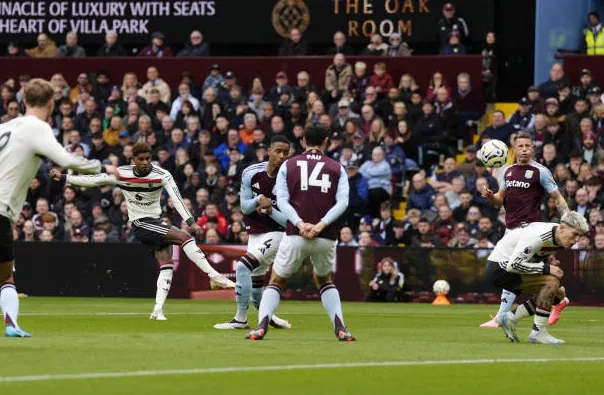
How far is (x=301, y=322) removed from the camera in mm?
18547

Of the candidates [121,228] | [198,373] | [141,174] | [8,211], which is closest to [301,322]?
[141,174]

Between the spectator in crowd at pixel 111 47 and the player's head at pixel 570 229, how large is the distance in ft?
69.4

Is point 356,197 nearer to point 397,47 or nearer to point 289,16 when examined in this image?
point 397,47

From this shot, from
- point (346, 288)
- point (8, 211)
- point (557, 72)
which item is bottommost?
point (346, 288)

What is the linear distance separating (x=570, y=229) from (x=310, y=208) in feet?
8.80

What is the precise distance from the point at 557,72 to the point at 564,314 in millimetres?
8022

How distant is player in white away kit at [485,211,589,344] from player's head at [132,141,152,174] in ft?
18.5

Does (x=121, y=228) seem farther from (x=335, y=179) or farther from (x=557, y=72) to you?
(x=335, y=179)

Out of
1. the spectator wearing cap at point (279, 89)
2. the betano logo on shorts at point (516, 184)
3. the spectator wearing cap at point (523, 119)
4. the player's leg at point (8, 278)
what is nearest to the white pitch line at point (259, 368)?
the player's leg at point (8, 278)

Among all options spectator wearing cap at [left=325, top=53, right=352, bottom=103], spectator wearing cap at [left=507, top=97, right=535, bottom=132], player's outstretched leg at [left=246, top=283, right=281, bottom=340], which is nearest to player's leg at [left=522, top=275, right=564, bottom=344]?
player's outstretched leg at [left=246, top=283, right=281, bottom=340]

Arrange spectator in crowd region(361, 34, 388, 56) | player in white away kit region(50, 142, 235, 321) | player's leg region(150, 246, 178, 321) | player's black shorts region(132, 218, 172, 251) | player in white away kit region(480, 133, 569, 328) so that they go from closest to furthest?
player in white away kit region(480, 133, 569, 328), player's leg region(150, 246, 178, 321), player in white away kit region(50, 142, 235, 321), player's black shorts region(132, 218, 172, 251), spectator in crowd region(361, 34, 388, 56)

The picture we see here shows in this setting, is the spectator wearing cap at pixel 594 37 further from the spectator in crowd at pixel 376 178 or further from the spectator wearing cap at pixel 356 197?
the spectator wearing cap at pixel 356 197

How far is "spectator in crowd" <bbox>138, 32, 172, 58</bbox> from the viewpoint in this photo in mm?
33800

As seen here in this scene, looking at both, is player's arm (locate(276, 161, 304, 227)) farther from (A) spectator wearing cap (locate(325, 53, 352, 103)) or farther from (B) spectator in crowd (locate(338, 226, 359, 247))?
(A) spectator wearing cap (locate(325, 53, 352, 103))
